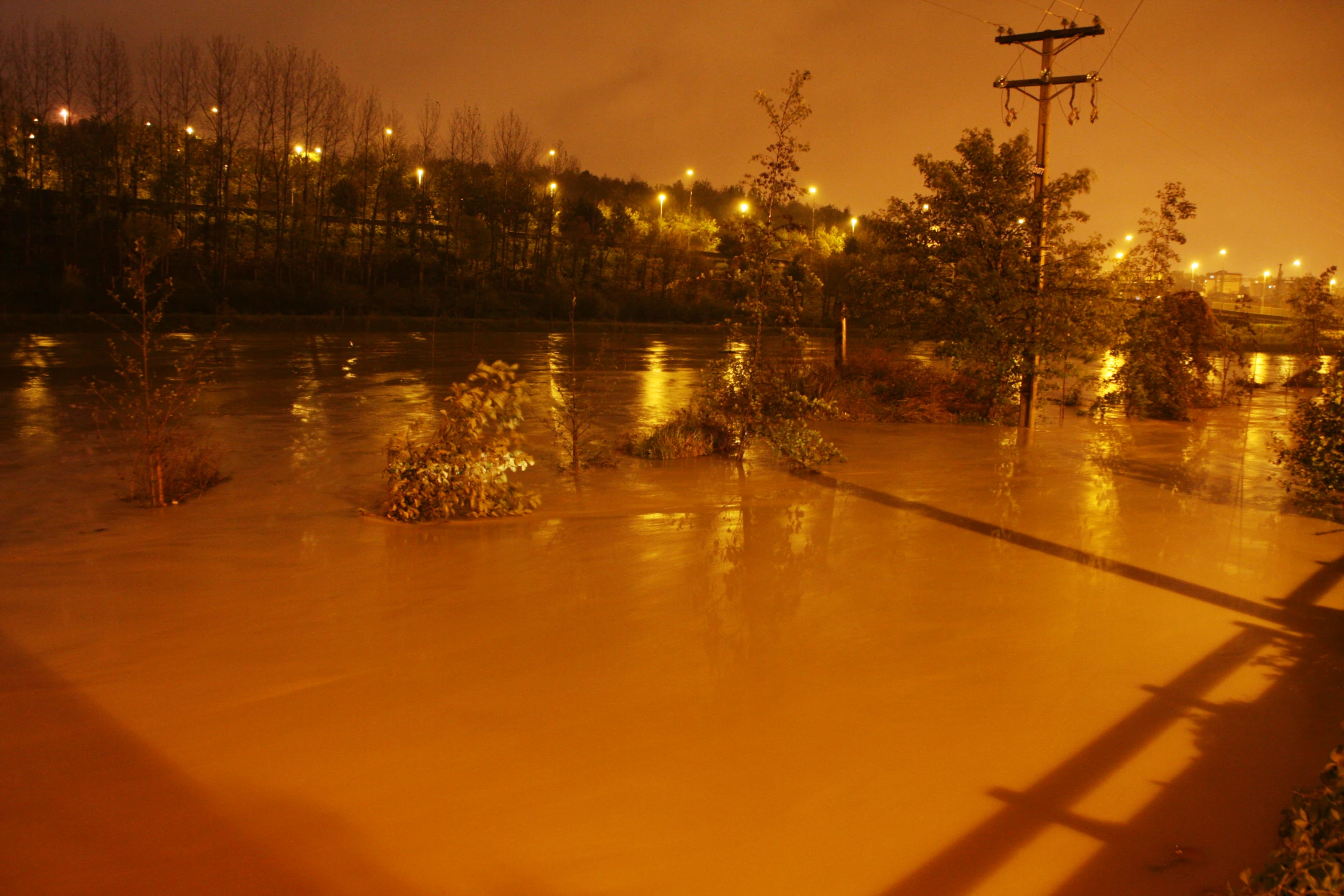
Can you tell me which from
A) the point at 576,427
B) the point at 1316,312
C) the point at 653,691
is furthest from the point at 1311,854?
the point at 1316,312

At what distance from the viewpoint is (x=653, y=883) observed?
3975mm

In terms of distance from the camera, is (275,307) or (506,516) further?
(275,307)

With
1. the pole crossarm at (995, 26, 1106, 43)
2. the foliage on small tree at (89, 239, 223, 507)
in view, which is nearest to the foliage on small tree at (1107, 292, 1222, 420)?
the pole crossarm at (995, 26, 1106, 43)

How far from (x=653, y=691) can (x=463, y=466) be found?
4481 millimetres

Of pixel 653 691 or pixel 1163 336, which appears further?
pixel 1163 336

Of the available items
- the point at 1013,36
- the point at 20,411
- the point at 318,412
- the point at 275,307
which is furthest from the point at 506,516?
the point at 275,307

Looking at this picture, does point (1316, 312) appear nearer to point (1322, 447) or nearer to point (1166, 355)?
point (1166, 355)

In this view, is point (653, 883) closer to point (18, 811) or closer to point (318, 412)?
point (18, 811)

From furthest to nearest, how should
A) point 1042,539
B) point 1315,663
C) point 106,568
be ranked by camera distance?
point 1042,539
point 106,568
point 1315,663

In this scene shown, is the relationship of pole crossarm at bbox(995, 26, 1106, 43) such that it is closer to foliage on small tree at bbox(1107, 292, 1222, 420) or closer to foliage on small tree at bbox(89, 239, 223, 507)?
foliage on small tree at bbox(1107, 292, 1222, 420)

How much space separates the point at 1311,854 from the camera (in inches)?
114

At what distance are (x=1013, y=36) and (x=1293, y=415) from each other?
8719 mm

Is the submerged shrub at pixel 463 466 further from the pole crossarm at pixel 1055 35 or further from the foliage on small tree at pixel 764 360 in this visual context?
the pole crossarm at pixel 1055 35

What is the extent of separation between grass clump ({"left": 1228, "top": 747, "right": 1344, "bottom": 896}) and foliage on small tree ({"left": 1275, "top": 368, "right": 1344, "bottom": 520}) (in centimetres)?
783
